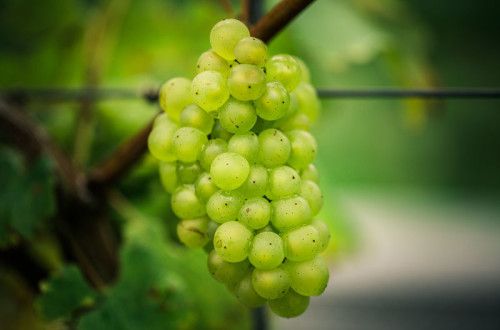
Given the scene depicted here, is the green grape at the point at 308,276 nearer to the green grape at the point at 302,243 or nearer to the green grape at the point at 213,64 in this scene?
the green grape at the point at 302,243

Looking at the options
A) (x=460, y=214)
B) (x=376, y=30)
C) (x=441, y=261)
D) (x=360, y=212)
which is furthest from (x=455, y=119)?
(x=376, y=30)

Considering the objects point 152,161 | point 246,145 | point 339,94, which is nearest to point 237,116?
point 246,145

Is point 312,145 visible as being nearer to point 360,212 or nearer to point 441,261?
point 441,261

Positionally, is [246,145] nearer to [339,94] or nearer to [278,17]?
[278,17]

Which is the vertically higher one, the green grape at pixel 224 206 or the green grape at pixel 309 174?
the green grape at pixel 309 174

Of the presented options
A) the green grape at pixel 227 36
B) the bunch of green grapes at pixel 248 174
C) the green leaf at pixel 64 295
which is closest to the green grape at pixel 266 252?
the bunch of green grapes at pixel 248 174

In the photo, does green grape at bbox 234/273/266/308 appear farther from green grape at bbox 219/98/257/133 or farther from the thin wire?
the thin wire
